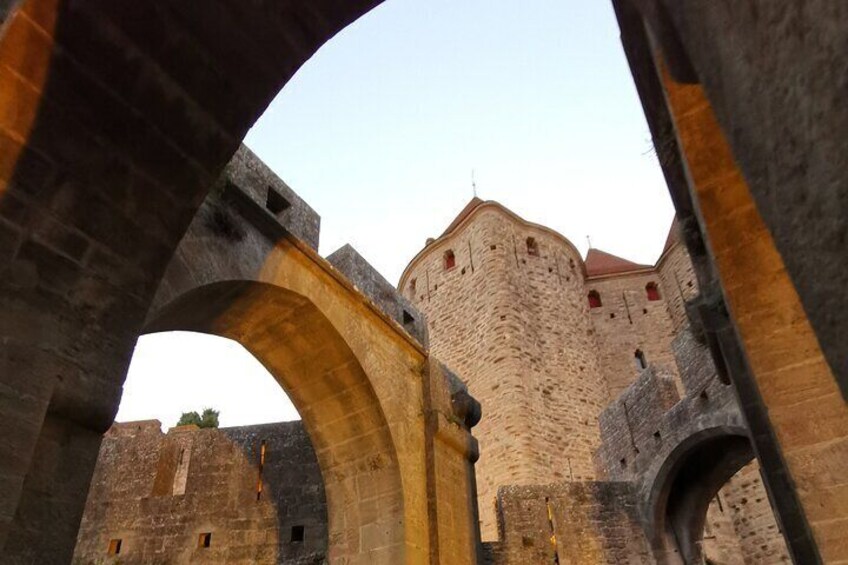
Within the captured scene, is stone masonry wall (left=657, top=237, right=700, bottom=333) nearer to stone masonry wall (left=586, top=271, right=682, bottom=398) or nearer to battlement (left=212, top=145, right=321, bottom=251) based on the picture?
stone masonry wall (left=586, top=271, right=682, bottom=398)

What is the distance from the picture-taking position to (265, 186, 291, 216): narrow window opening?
5.68m

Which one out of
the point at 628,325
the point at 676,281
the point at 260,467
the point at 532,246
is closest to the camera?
the point at 260,467

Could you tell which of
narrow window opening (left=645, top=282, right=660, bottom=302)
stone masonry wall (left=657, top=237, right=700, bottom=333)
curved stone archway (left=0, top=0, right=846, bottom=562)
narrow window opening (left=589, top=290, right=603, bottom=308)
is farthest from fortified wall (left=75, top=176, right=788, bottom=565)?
narrow window opening (left=645, top=282, right=660, bottom=302)

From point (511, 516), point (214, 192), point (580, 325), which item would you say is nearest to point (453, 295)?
point (580, 325)

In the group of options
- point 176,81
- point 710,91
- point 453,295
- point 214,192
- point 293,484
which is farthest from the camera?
point 453,295

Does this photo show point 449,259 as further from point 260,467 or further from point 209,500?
point 209,500

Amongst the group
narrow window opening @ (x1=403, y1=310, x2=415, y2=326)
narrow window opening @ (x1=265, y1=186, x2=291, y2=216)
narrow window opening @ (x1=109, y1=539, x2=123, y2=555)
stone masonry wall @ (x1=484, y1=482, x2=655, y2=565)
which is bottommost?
narrow window opening @ (x1=109, y1=539, x2=123, y2=555)

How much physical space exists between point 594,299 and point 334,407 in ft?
67.8

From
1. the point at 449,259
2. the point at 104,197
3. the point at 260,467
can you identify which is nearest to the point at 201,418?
the point at 449,259

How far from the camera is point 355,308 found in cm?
613

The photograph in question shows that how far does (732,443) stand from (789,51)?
10082 mm

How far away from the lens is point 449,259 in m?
23.3

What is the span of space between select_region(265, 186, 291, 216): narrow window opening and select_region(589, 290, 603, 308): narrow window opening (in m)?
20.8

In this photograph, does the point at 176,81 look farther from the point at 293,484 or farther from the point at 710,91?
the point at 293,484
